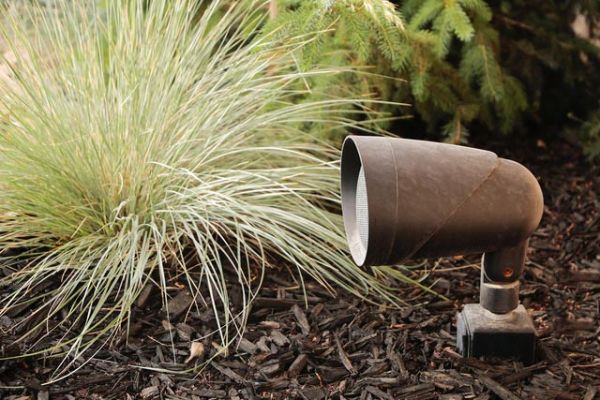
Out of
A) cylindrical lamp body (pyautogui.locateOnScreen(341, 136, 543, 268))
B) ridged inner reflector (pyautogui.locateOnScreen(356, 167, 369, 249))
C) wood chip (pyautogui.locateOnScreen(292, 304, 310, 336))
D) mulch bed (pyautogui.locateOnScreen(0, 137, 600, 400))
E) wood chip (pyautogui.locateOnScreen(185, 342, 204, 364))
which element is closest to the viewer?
cylindrical lamp body (pyautogui.locateOnScreen(341, 136, 543, 268))

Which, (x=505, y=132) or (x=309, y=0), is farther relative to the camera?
(x=505, y=132)

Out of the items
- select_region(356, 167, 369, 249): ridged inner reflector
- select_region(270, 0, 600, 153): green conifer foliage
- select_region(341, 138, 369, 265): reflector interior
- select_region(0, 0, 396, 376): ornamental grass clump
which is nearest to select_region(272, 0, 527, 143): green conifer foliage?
select_region(270, 0, 600, 153): green conifer foliage

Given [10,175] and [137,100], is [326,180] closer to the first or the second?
Result: [137,100]

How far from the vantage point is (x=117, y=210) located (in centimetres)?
247

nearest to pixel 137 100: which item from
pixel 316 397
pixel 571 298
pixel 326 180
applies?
pixel 326 180

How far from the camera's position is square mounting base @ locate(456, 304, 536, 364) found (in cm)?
213

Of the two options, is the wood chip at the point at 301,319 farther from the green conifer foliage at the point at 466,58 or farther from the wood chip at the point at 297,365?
the green conifer foliage at the point at 466,58

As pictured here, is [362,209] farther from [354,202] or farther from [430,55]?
[430,55]

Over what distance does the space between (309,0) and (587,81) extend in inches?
71.0

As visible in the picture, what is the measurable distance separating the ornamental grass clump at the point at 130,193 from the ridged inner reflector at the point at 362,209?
381mm

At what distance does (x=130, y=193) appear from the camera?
8.26ft

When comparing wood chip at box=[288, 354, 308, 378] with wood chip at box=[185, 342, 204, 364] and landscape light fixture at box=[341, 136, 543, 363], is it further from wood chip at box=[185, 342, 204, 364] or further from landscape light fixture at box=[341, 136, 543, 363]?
landscape light fixture at box=[341, 136, 543, 363]

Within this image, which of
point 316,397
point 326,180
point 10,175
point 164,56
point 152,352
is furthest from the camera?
point 326,180

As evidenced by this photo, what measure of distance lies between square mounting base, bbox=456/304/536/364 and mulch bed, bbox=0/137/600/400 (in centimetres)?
3
